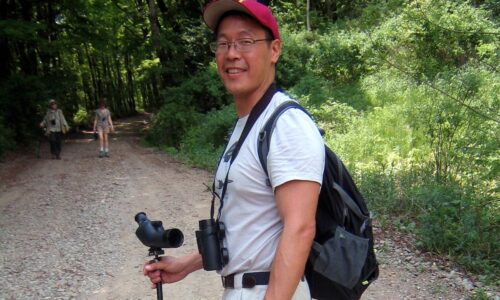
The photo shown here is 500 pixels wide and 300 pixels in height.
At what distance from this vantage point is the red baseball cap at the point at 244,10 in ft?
5.41

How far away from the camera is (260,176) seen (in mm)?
1598

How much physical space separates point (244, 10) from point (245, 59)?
0.17m

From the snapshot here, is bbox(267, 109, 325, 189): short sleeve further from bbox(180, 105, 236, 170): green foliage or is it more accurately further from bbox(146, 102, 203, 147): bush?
bbox(146, 102, 203, 147): bush

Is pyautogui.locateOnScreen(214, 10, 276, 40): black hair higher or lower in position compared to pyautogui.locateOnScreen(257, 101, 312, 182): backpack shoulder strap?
higher

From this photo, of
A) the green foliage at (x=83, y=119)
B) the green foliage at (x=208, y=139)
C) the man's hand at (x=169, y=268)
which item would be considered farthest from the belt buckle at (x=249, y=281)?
the green foliage at (x=83, y=119)

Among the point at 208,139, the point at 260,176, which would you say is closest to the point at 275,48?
the point at 260,176

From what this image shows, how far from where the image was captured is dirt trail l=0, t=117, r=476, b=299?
5.37 meters

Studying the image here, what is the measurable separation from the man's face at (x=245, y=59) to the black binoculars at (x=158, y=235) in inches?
23.1

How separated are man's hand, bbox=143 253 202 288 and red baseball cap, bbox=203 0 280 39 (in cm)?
104

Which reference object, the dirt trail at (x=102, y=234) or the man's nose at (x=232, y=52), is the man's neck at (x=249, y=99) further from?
the dirt trail at (x=102, y=234)

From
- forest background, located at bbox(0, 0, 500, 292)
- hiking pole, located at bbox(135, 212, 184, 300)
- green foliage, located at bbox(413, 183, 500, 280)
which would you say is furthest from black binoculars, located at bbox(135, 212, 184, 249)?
green foliage, located at bbox(413, 183, 500, 280)

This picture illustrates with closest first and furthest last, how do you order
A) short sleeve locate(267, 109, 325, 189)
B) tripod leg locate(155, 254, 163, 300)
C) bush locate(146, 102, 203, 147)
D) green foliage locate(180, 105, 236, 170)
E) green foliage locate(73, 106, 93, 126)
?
short sleeve locate(267, 109, 325, 189)
tripod leg locate(155, 254, 163, 300)
green foliage locate(180, 105, 236, 170)
bush locate(146, 102, 203, 147)
green foliage locate(73, 106, 93, 126)

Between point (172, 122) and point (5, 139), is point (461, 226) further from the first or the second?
point (5, 139)

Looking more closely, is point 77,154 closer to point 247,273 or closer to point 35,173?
point 35,173
